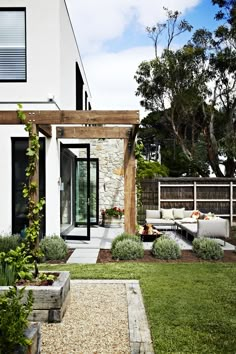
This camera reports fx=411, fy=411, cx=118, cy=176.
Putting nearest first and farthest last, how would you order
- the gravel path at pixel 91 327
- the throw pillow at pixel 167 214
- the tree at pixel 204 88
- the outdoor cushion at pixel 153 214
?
the gravel path at pixel 91 327, the throw pillow at pixel 167 214, the outdoor cushion at pixel 153 214, the tree at pixel 204 88

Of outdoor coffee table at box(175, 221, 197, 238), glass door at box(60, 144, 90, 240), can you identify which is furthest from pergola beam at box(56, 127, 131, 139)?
outdoor coffee table at box(175, 221, 197, 238)

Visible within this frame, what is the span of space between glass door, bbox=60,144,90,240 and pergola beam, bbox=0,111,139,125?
290cm

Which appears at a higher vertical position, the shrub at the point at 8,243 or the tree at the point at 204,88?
the tree at the point at 204,88

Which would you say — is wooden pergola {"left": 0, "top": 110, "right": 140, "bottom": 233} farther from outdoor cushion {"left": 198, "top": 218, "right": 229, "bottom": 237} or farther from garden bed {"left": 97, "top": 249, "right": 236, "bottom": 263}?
outdoor cushion {"left": 198, "top": 218, "right": 229, "bottom": 237}

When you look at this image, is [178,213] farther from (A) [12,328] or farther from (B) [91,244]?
(A) [12,328]

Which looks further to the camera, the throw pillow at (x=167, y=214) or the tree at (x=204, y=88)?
the tree at (x=204, y=88)

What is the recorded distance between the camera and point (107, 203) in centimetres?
1567

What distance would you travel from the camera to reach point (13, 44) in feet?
33.7

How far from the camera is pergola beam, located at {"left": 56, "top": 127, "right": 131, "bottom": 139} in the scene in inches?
387

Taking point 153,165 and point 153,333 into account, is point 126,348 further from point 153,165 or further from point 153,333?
point 153,165

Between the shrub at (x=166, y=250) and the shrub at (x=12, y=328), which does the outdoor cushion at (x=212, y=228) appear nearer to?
the shrub at (x=166, y=250)

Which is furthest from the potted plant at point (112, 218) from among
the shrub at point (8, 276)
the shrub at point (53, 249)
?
the shrub at point (8, 276)

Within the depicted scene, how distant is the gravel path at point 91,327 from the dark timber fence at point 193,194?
9.91 m

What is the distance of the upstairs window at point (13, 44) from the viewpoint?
1020 centimetres
